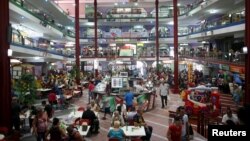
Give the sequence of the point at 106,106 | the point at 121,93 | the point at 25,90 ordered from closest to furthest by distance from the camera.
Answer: the point at 25,90
the point at 106,106
the point at 121,93

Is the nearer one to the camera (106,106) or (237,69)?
(106,106)

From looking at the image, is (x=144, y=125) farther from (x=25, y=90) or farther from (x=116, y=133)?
(x=25, y=90)

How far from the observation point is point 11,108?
1338cm

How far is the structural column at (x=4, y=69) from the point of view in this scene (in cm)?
1294

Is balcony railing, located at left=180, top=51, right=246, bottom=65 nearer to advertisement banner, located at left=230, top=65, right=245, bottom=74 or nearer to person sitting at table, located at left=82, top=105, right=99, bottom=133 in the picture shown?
advertisement banner, located at left=230, top=65, right=245, bottom=74

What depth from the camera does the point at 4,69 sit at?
13.1 m

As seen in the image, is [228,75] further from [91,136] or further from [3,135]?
[3,135]

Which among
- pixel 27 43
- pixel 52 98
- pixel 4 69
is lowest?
pixel 52 98

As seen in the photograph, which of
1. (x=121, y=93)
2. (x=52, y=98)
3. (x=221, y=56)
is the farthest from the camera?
(x=221, y=56)

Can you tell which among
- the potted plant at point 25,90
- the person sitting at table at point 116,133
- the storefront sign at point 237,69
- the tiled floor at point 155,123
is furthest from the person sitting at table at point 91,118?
the storefront sign at point 237,69

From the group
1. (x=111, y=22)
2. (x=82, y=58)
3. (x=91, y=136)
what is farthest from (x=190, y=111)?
(x=111, y=22)

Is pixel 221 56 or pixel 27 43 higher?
pixel 27 43

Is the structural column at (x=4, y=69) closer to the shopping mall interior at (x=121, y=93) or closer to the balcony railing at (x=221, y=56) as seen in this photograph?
the shopping mall interior at (x=121, y=93)

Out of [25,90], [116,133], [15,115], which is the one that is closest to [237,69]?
[116,133]
